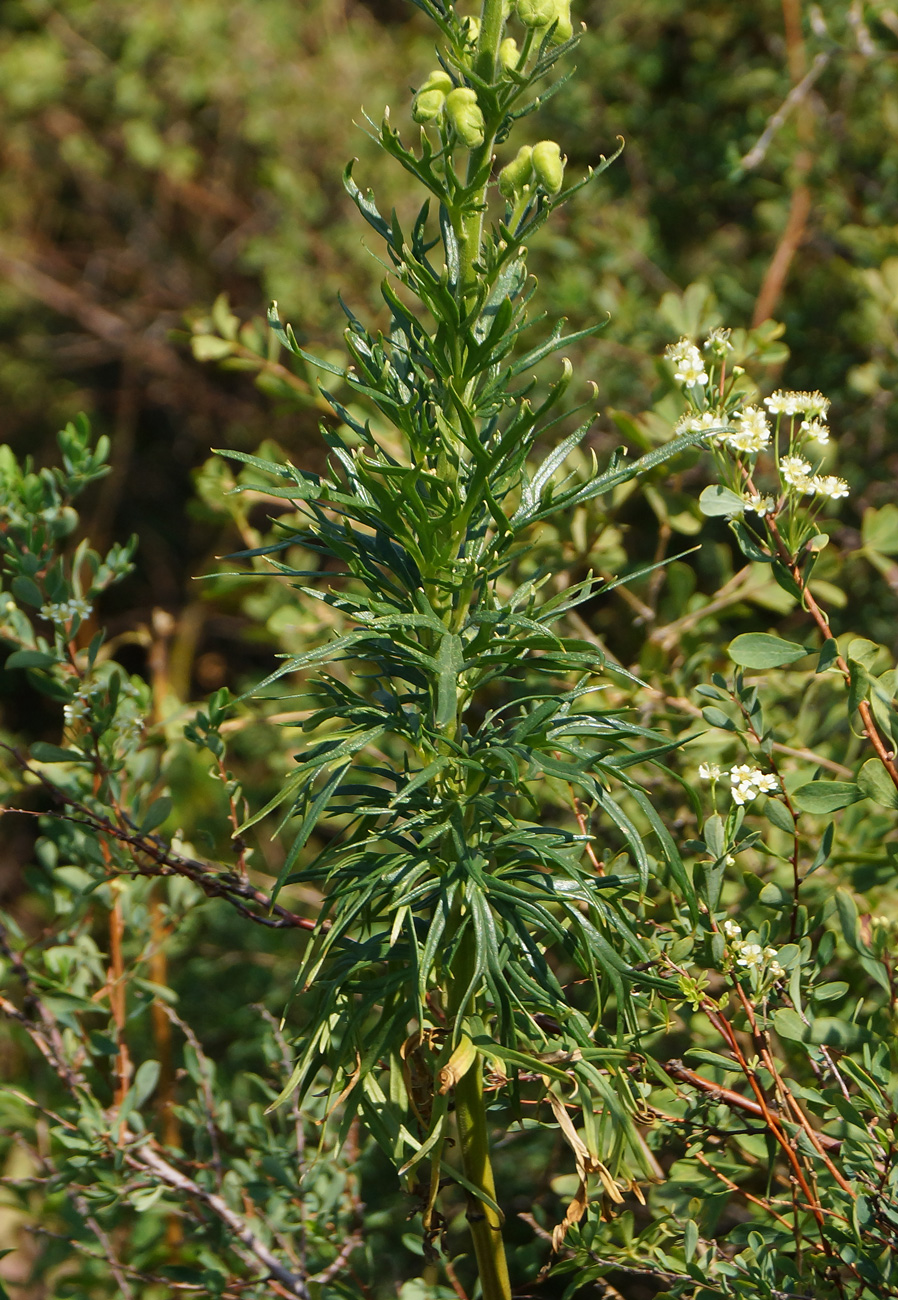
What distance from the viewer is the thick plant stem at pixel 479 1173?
2.67ft

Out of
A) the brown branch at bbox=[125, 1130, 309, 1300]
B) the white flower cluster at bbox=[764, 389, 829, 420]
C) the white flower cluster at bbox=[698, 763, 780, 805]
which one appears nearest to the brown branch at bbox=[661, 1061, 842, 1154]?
the white flower cluster at bbox=[698, 763, 780, 805]

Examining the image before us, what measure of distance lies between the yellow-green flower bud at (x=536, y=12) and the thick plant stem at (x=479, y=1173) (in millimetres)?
726

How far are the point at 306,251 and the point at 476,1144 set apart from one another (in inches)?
93.9

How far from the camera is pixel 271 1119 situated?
1.42m

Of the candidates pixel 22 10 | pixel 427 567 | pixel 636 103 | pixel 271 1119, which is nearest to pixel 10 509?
pixel 427 567

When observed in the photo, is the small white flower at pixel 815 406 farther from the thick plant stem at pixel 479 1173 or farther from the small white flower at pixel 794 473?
the thick plant stem at pixel 479 1173

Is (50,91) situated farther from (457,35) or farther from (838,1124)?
(838,1124)

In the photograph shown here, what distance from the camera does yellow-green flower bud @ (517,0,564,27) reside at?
0.68 meters

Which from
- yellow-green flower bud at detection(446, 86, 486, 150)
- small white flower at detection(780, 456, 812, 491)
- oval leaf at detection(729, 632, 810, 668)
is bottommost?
oval leaf at detection(729, 632, 810, 668)

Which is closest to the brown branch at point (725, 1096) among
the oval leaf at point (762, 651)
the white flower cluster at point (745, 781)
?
the white flower cluster at point (745, 781)

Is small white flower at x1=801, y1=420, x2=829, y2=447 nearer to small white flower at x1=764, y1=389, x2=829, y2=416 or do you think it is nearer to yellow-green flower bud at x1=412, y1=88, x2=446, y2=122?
Result: small white flower at x1=764, y1=389, x2=829, y2=416

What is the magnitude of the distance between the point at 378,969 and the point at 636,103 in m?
2.17

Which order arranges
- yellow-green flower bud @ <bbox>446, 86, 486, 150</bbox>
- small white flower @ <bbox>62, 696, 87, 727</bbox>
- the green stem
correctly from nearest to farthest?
yellow-green flower bud @ <bbox>446, 86, 486, 150</bbox>, the green stem, small white flower @ <bbox>62, 696, 87, 727</bbox>

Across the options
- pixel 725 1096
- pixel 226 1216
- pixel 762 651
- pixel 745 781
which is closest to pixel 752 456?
pixel 762 651
